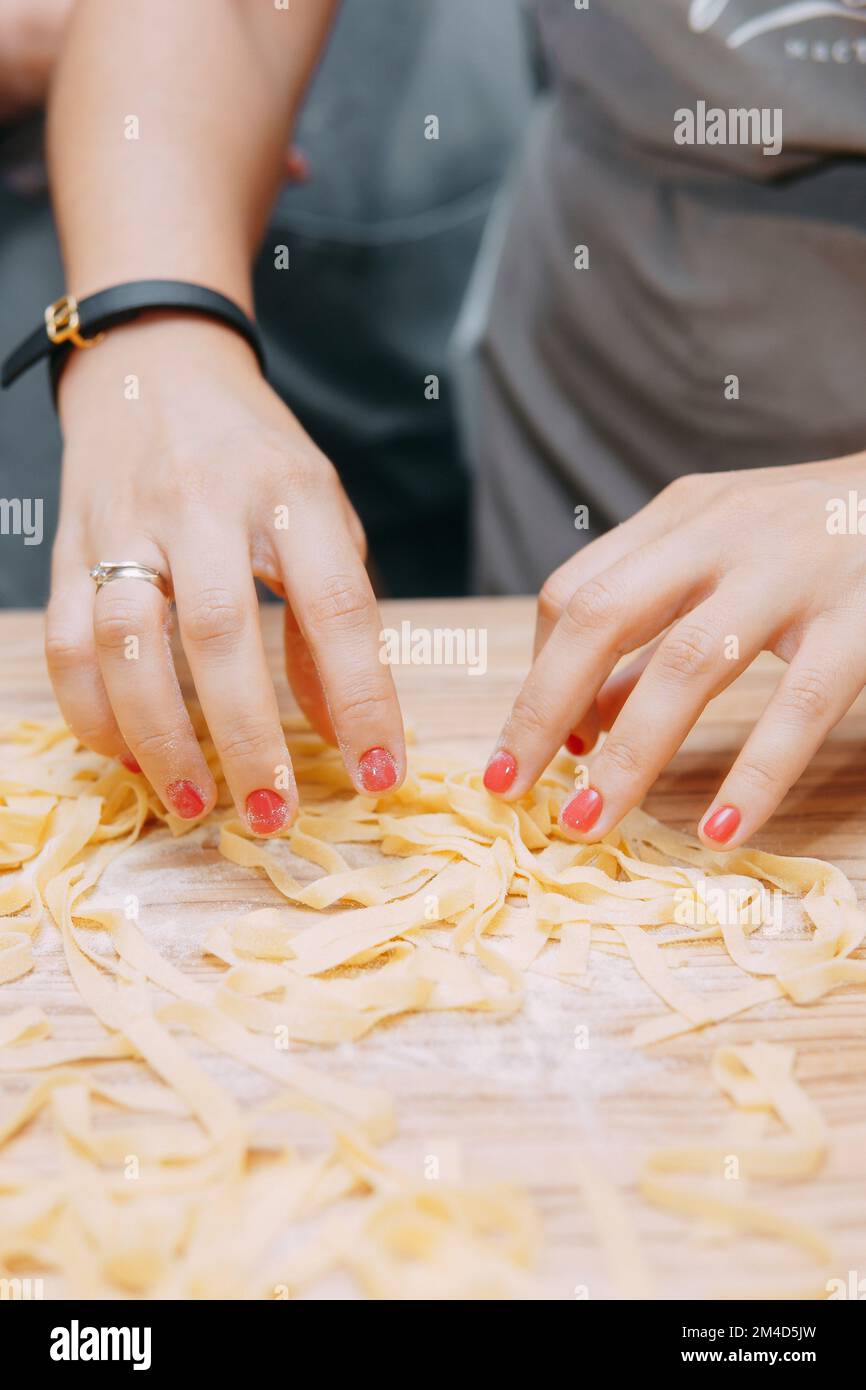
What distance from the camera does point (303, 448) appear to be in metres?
0.85

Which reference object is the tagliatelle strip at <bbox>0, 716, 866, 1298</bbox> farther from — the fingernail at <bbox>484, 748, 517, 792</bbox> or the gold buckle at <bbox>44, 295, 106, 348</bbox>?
the gold buckle at <bbox>44, 295, 106, 348</bbox>

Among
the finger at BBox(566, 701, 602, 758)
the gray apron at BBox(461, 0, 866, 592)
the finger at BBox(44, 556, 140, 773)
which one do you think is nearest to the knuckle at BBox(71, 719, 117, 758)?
the finger at BBox(44, 556, 140, 773)

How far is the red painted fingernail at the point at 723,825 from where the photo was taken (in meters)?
0.77

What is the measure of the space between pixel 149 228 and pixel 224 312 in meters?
0.12

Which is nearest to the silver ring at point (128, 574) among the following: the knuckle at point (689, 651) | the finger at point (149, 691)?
the finger at point (149, 691)

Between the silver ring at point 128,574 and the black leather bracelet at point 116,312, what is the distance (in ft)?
0.85

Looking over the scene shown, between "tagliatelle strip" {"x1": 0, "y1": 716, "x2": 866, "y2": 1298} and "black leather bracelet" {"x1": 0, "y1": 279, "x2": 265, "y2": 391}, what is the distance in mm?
343

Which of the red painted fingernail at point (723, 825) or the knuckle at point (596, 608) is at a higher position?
the knuckle at point (596, 608)

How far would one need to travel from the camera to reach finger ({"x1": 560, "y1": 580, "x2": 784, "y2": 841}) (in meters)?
0.77

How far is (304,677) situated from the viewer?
906 millimetres

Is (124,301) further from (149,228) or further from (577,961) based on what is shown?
(577,961)

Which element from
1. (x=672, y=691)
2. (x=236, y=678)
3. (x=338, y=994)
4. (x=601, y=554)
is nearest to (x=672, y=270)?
(x=601, y=554)

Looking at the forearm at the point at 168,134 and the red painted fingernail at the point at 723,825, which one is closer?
the red painted fingernail at the point at 723,825

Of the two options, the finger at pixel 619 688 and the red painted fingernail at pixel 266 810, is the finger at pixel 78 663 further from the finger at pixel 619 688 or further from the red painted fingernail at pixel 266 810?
the finger at pixel 619 688
